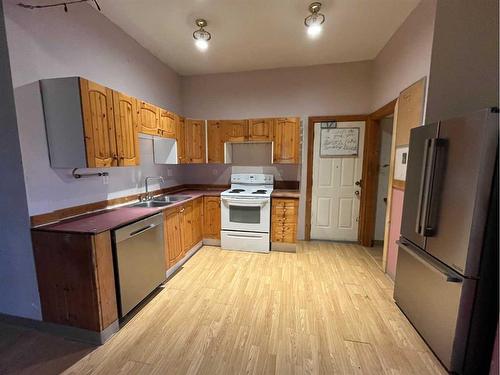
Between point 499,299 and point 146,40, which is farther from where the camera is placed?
point 146,40

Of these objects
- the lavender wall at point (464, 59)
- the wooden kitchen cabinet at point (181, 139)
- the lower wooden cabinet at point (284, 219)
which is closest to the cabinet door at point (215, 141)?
the wooden kitchen cabinet at point (181, 139)

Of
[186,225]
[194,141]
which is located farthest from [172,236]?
[194,141]

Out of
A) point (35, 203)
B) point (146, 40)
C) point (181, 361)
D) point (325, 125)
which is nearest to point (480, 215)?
point (181, 361)

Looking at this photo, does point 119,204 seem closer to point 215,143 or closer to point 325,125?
point 215,143

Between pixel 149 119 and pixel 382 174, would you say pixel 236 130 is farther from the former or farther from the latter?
pixel 382 174

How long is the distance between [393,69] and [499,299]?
2546 millimetres

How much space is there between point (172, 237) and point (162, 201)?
1.96 feet

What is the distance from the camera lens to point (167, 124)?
3.07 meters

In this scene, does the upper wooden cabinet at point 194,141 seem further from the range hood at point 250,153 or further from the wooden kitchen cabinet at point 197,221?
the wooden kitchen cabinet at point 197,221

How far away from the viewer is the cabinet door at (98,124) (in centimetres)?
185

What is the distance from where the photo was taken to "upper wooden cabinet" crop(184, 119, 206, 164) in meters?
3.68

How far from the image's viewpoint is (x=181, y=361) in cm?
160

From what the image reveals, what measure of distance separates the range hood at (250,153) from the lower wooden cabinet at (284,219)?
2.79 feet

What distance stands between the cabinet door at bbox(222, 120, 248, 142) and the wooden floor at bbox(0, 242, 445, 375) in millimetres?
2035
